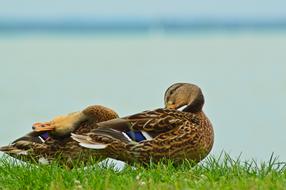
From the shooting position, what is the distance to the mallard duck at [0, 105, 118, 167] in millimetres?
5738

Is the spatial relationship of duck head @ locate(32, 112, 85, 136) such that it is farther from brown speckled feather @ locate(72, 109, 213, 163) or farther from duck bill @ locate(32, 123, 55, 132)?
brown speckled feather @ locate(72, 109, 213, 163)

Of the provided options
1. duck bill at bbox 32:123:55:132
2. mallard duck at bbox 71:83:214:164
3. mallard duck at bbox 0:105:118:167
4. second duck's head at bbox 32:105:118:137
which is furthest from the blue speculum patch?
duck bill at bbox 32:123:55:132

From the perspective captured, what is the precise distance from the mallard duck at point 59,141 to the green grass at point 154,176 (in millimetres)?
231

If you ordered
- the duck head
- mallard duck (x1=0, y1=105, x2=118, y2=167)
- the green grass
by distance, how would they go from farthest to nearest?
the duck head < mallard duck (x1=0, y1=105, x2=118, y2=167) < the green grass

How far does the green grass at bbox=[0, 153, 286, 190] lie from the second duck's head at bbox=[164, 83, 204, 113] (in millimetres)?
454

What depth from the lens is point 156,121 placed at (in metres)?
5.67

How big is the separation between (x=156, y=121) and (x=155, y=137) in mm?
102

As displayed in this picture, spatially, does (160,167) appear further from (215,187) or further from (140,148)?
(215,187)

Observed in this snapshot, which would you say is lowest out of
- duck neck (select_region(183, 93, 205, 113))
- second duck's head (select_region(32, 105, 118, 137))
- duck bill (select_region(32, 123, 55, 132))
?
duck bill (select_region(32, 123, 55, 132))

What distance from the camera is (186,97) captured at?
589 cm

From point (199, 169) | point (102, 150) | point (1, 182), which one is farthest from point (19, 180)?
point (199, 169)

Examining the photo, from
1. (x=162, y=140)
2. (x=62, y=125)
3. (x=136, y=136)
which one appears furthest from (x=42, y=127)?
(x=162, y=140)

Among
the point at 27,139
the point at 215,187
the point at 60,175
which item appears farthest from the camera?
the point at 27,139

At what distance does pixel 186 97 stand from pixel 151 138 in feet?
1.35
